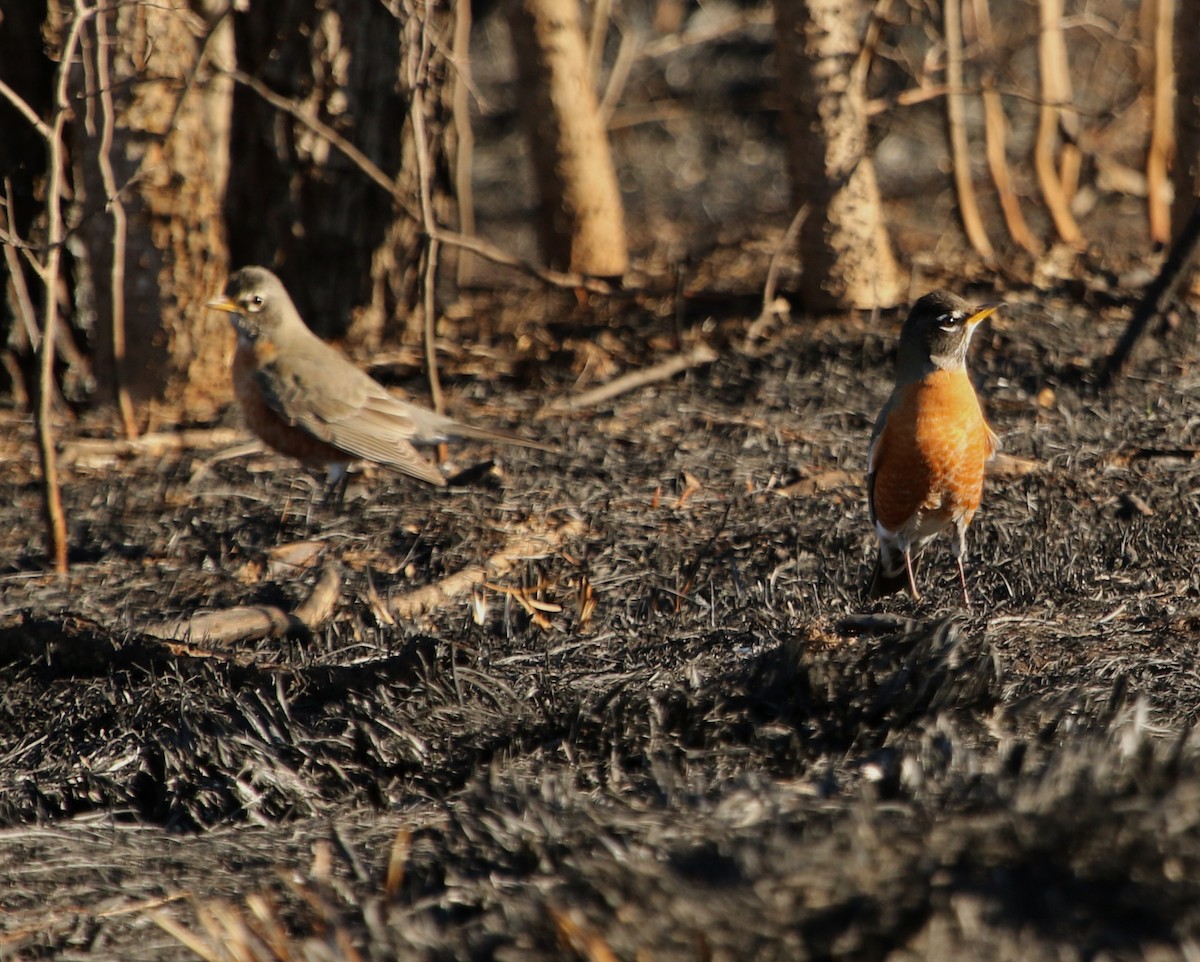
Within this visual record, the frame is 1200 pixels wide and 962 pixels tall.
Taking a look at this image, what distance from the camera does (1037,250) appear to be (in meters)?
7.28

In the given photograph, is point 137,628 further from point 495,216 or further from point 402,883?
point 495,216

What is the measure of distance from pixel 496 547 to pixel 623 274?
3.07 metres

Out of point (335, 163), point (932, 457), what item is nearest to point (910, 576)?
point (932, 457)

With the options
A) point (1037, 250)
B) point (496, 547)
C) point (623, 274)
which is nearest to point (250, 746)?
point (496, 547)

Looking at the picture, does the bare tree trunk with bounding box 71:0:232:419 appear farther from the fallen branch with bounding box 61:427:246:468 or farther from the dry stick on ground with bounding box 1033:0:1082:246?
the dry stick on ground with bounding box 1033:0:1082:246

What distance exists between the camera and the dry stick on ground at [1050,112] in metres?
7.10

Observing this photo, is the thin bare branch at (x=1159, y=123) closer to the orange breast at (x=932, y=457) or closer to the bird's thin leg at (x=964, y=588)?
the orange breast at (x=932, y=457)

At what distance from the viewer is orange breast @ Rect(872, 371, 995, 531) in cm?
435

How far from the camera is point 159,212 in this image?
6324 millimetres

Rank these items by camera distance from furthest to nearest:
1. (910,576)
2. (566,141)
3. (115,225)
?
(566,141), (115,225), (910,576)

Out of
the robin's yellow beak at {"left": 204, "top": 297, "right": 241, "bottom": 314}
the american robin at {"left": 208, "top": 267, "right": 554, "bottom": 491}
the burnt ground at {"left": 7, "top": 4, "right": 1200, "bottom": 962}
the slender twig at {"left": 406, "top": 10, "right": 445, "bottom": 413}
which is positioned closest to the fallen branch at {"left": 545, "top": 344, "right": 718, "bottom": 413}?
the burnt ground at {"left": 7, "top": 4, "right": 1200, "bottom": 962}

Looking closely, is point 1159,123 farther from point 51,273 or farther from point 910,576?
point 51,273

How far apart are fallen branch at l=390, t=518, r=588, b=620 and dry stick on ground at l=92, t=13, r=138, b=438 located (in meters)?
1.89

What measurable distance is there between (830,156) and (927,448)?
233cm
